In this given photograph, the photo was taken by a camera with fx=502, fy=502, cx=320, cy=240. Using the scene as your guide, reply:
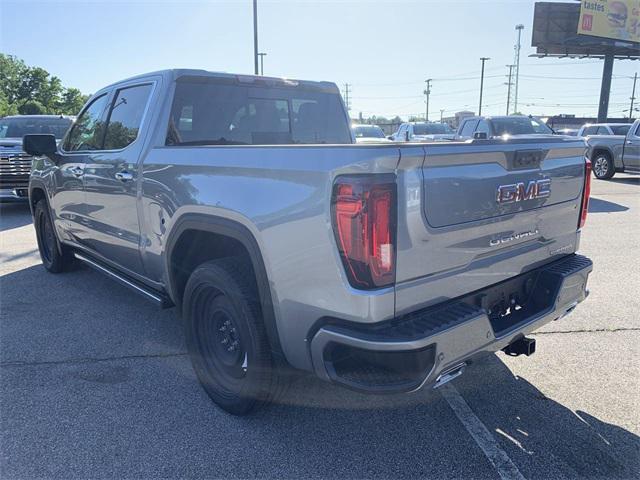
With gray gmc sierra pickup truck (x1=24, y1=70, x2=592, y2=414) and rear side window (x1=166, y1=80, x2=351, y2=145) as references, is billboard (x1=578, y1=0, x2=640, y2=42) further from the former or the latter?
gray gmc sierra pickup truck (x1=24, y1=70, x2=592, y2=414)

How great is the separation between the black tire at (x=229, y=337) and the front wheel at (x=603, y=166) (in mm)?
15947

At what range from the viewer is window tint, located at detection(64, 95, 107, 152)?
4.46m

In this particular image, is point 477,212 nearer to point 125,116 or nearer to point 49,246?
point 125,116

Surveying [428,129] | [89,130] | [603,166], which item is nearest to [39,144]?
[89,130]

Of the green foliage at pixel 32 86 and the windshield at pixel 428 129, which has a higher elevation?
the green foliage at pixel 32 86

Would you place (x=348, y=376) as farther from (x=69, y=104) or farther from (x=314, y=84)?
(x=69, y=104)

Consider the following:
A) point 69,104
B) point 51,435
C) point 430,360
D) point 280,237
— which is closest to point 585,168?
point 430,360

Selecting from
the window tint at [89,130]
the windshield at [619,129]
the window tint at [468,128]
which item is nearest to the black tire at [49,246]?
the window tint at [89,130]

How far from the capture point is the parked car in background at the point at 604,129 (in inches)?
653

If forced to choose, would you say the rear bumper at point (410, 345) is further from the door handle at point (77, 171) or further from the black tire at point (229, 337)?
the door handle at point (77, 171)

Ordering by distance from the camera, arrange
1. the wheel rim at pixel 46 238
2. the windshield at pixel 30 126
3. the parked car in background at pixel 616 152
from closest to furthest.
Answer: the wheel rim at pixel 46 238 < the windshield at pixel 30 126 < the parked car in background at pixel 616 152

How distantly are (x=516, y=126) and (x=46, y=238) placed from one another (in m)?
11.4

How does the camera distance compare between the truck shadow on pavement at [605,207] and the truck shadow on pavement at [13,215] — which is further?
the truck shadow on pavement at [605,207]

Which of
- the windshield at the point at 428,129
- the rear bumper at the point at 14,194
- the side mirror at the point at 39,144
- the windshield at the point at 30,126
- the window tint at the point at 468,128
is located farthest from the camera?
the windshield at the point at 428,129
